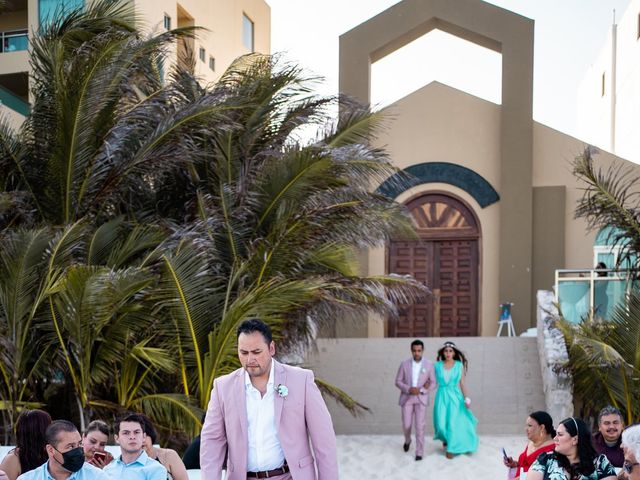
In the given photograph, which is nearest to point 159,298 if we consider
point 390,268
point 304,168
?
point 304,168

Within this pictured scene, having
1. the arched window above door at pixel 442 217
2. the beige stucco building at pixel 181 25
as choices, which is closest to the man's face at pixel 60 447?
the beige stucco building at pixel 181 25

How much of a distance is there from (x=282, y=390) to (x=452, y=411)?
816cm

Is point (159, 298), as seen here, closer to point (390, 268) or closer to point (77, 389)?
point (77, 389)

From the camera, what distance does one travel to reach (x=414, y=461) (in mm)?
12453

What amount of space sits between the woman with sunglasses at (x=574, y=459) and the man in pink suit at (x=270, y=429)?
5.91 ft

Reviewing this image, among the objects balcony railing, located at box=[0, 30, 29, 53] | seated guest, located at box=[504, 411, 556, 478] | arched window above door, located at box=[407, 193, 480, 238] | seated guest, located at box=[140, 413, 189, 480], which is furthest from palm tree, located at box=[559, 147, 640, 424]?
balcony railing, located at box=[0, 30, 29, 53]

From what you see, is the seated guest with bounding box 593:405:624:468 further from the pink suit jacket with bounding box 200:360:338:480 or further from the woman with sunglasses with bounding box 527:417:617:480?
the pink suit jacket with bounding box 200:360:338:480

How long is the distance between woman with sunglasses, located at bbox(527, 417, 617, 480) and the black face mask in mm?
2804

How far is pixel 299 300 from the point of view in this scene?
10398 millimetres

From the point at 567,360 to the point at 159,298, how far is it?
6.38 meters

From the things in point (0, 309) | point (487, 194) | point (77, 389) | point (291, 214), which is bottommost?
point (77, 389)

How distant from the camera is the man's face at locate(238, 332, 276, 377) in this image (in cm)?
469

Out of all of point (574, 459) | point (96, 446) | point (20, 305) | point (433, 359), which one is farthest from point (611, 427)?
point (433, 359)

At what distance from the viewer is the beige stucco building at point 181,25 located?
22.3 metres
